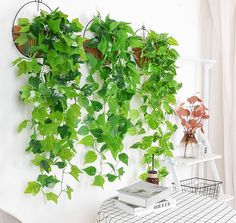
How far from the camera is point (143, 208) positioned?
4.98 feet

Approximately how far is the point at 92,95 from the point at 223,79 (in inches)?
46.2

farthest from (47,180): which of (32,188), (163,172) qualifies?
(163,172)

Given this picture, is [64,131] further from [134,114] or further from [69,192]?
[134,114]

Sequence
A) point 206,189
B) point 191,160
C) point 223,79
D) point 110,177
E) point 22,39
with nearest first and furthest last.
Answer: point 22,39 → point 110,177 → point 191,160 → point 206,189 → point 223,79

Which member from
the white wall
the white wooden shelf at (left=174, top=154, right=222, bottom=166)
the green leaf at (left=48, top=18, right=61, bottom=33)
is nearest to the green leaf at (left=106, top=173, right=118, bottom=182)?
the white wall

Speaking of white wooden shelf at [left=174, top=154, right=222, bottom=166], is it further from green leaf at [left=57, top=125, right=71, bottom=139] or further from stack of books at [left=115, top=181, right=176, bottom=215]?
green leaf at [left=57, top=125, right=71, bottom=139]

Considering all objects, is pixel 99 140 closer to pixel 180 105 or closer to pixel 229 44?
pixel 180 105

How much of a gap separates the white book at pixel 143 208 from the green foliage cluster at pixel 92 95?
Result: 0.17 metres

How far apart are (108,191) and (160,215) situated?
39 cm

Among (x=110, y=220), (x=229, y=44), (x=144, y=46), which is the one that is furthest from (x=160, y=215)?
(x=229, y=44)

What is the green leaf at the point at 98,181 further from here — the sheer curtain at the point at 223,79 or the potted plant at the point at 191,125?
the sheer curtain at the point at 223,79

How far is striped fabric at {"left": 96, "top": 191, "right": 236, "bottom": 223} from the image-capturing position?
4.81 ft

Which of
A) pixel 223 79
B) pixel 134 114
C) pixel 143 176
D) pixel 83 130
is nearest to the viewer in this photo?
pixel 83 130

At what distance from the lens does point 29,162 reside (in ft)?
4.92
